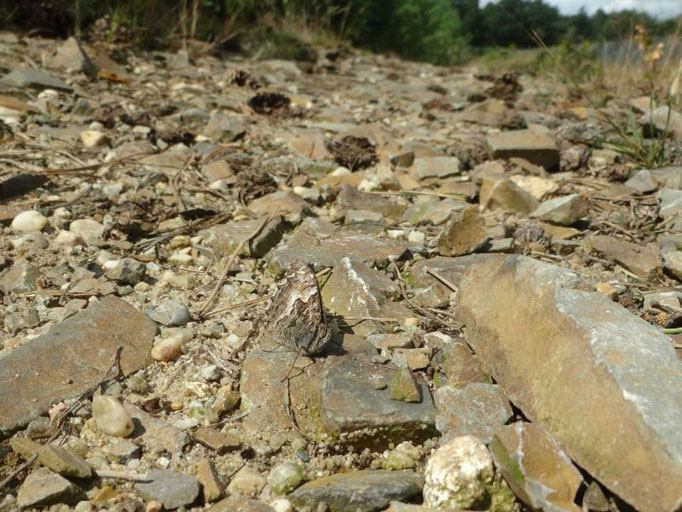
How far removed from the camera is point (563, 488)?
4.35 feet

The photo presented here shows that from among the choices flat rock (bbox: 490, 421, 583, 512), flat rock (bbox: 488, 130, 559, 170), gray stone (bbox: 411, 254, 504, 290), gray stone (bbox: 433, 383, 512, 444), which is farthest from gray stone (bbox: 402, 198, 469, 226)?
flat rock (bbox: 490, 421, 583, 512)

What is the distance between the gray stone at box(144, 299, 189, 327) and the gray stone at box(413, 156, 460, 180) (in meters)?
1.97

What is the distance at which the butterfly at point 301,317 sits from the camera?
1.82 m

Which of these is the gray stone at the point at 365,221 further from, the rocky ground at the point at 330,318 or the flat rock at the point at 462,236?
the flat rock at the point at 462,236

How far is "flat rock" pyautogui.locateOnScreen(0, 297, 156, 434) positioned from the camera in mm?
1645

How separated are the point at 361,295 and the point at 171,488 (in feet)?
3.20

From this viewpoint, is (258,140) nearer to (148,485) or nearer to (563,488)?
(148,485)

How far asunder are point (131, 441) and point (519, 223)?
211 centimetres

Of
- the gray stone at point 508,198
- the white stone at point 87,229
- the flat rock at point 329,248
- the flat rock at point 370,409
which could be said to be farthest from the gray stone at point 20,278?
the gray stone at point 508,198

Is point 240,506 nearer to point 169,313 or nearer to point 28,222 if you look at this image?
point 169,313

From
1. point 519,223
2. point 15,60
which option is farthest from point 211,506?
point 15,60

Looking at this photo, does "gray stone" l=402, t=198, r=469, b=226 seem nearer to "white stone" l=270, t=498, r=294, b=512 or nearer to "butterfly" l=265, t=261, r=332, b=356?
"butterfly" l=265, t=261, r=332, b=356

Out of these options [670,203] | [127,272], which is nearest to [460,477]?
[127,272]

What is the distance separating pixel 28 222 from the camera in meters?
2.58
